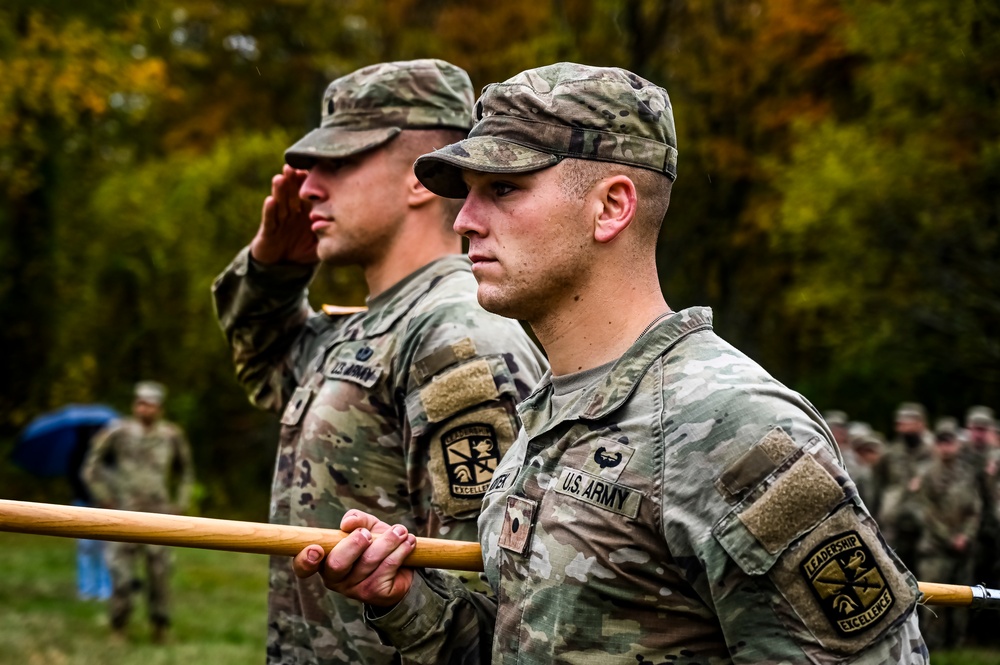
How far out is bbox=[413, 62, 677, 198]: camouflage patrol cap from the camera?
2.50 metres

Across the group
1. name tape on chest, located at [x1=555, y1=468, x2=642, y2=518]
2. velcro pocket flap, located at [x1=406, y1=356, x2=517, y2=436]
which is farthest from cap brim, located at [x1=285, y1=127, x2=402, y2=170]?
name tape on chest, located at [x1=555, y1=468, x2=642, y2=518]

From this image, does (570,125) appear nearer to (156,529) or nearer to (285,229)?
(156,529)

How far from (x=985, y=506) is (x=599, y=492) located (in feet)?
42.4

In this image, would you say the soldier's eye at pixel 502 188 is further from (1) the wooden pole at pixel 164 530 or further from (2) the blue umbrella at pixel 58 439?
(2) the blue umbrella at pixel 58 439

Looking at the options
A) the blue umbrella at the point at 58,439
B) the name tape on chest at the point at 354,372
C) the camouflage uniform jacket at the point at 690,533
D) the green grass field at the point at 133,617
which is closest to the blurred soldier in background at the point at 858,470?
the green grass field at the point at 133,617

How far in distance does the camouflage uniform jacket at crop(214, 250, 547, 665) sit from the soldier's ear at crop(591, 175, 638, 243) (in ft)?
2.62

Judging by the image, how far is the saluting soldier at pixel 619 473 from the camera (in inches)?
83.8

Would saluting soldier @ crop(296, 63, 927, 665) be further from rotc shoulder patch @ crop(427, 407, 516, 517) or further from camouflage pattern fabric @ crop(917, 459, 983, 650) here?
camouflage pattern fabric @ crop(917, 459, 983, 650)

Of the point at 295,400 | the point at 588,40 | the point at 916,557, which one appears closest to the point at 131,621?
the point at 916,557

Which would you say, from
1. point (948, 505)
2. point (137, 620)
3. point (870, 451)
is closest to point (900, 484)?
point (948, 505)

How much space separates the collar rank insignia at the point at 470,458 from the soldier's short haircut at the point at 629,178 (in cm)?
84

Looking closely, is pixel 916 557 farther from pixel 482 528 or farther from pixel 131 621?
pixel 482 528

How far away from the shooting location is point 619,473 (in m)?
2.31

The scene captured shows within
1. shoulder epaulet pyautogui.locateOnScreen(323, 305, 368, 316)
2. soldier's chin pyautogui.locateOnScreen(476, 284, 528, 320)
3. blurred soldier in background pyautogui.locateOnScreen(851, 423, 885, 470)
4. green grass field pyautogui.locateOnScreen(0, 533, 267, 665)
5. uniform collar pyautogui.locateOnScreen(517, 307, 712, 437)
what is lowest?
green grass field pyautogui.locateOnScreen(0, 533, 267, 665)
